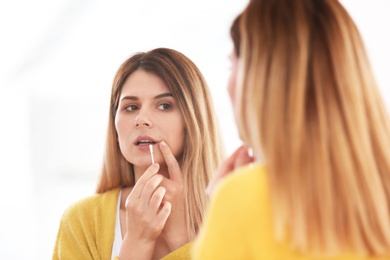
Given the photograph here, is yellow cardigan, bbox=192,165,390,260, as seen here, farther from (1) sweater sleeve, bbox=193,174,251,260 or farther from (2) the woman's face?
(2) the woman's face

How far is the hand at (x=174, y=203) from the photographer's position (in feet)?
5.97

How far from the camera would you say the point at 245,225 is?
39.8 inches

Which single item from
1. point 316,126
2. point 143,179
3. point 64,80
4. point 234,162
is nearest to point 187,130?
point 143,179

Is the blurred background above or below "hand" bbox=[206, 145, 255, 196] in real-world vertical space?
above

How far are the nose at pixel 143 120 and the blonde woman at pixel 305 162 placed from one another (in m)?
0.75

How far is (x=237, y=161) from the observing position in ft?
4.22

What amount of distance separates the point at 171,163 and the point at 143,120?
0.14m

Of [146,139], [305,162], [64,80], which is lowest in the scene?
[305,162]

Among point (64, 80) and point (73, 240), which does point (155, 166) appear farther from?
point (64, 80)

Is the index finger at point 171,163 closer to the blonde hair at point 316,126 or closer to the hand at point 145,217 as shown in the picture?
the hand at point 145,217

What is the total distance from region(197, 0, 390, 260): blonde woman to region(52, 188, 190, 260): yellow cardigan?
2.79 ft

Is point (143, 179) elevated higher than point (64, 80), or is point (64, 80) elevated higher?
point (64, 80)

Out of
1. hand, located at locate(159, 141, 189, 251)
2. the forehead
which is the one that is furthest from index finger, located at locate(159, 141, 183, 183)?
the forehead

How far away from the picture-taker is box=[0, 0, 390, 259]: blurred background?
285cm
